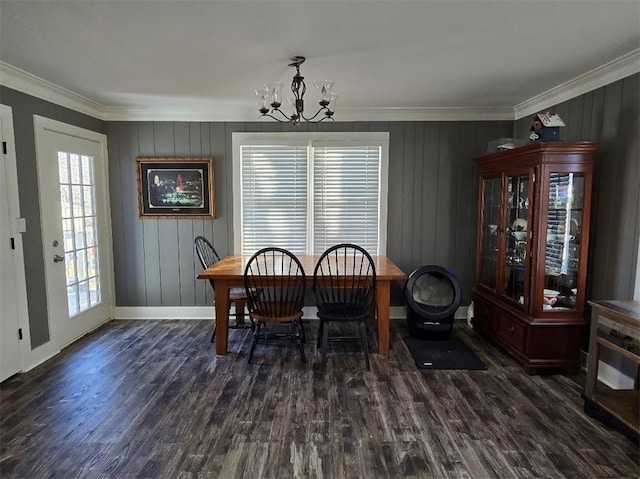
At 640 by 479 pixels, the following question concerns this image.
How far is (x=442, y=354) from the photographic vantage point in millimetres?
3338

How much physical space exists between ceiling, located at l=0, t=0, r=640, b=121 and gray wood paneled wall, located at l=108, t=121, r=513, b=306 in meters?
0.49

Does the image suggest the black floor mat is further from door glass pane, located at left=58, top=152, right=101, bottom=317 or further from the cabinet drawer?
door glass pane, located at left=58, top=152, right=101, bottom=317

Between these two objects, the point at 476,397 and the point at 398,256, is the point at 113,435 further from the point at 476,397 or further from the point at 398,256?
the point at 398,256

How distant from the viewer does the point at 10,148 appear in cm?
285

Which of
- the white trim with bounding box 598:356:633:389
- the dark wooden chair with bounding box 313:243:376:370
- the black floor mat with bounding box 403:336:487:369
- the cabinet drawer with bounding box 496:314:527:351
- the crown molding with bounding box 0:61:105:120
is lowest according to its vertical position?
the black floor mat with bounding box 403:336:487:369

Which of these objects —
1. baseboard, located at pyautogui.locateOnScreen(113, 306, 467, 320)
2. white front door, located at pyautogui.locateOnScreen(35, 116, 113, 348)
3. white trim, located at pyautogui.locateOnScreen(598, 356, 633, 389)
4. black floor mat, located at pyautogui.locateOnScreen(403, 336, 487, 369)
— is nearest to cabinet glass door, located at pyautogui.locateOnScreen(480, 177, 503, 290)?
black floor mat, located at pyautogui.locateOnScreen(403, 336, 487, 369)

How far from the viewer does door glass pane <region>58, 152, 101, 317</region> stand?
138 inches

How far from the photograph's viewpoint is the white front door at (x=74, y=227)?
326 cm

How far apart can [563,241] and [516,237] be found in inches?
16.6

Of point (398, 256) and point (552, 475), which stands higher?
point (398, 256)

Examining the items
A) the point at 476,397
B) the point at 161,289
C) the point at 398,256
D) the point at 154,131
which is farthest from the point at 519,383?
the point at 154,131

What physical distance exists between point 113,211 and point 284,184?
1.98m

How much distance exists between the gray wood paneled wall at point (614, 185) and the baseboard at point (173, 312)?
67.7 inches

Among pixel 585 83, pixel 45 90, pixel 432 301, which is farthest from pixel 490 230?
pixel 45 90
